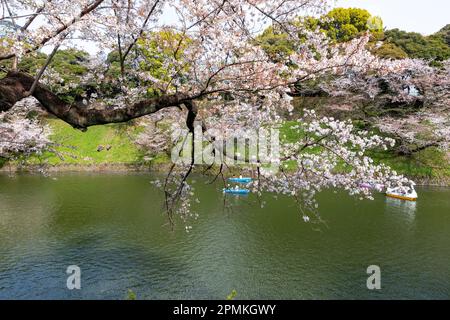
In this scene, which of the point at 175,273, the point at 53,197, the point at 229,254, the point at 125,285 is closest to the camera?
the point at 125,285

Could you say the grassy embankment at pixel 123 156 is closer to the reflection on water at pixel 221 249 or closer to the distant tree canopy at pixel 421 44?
the reflection on water at pixel 221 249

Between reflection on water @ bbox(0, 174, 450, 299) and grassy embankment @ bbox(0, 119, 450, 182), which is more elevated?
grassy embankment @ bbox(0, 119, 450, 182)

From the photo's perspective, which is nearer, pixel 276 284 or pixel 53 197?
pixel 276 284

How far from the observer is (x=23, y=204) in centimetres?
1534

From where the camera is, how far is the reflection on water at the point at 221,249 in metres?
8.18

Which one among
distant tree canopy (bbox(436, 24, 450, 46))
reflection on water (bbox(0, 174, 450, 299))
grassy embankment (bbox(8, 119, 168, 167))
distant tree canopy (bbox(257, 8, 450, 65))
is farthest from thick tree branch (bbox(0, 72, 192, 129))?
distant tree canopy (bbox(436, 24, 450, 46))

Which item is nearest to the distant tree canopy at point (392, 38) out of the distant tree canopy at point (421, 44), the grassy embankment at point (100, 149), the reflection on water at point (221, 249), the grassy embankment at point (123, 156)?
the distant tree canopy at point (421, 44)

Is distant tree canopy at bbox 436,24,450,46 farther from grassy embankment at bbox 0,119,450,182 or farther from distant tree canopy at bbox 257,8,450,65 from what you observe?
grassy embankment at bbox 0,119,450,182

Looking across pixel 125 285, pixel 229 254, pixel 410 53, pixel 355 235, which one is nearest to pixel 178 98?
pixel 125 285

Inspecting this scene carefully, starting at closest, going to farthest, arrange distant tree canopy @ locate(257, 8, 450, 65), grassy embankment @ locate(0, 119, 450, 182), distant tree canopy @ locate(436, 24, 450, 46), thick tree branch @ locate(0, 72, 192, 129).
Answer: thick tree branch @ locate(0, 72, 192, 129)
grassy embankment @ locate(0, 119, 450, 182)
distant tree canopy @ locate(257, 8, 450, 65)
distant tree canopy @ locate(436, 24, 450, 46)

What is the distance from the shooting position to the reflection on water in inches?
322

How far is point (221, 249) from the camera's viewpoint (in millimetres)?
10383
